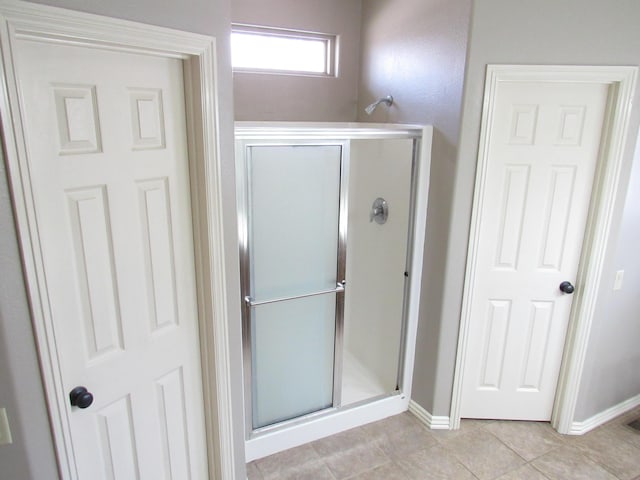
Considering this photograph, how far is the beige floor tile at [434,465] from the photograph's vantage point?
2324 mm

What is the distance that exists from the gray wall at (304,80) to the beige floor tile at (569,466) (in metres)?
2.62

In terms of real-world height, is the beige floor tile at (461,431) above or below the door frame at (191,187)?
below

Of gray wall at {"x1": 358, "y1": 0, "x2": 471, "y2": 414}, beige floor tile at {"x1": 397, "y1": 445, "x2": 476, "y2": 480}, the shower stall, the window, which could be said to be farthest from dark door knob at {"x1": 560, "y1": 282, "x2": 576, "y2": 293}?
the window

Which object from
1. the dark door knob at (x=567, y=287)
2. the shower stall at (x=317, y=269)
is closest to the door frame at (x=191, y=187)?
the shower stall at (x=317, y=269)

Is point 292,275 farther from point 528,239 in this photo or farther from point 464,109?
point 528,239

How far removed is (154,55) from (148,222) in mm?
558

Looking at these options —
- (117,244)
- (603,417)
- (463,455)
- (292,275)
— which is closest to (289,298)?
(292,275)

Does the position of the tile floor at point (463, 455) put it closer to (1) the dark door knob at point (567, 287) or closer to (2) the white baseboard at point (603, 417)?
(2) the white baseboard at point (603, 417)

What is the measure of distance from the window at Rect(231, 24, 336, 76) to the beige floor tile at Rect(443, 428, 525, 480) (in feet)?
8.75

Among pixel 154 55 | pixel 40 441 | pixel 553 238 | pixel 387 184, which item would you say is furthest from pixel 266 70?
pixel 40 441

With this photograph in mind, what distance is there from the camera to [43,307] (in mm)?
1176

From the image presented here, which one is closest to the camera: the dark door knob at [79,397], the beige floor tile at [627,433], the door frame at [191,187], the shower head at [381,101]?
the door frame at [191,187]

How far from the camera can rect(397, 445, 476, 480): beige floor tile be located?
91.5 inches

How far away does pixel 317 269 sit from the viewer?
7.88ft
